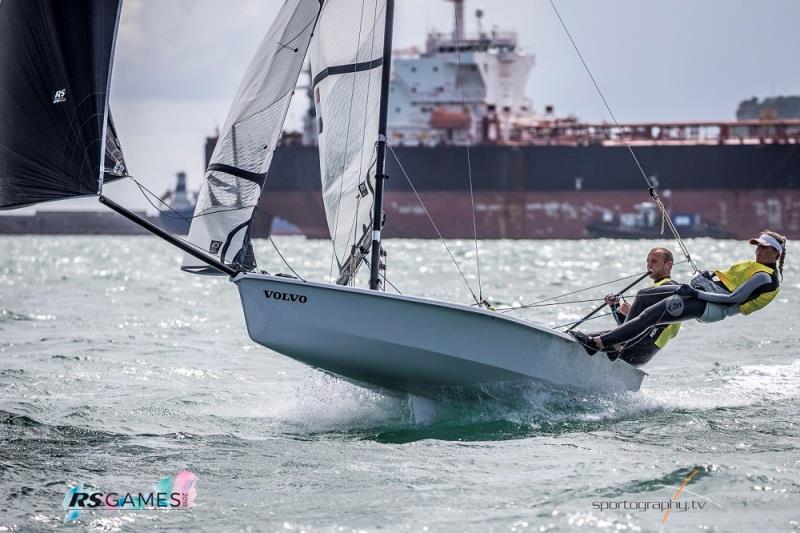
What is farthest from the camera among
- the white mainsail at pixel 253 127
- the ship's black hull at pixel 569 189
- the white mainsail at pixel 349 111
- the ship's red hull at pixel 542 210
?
the ship's black hull at pixel 569 189

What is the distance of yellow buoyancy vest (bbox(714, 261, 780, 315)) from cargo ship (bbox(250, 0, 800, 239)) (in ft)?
118

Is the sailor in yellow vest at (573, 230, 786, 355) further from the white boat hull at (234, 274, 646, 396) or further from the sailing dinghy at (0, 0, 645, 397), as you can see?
the white boat hull at (234, 274, 646, 396)

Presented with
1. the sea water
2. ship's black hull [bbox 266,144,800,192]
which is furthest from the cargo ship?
the sea water

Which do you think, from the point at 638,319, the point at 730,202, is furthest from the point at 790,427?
the point at 730,202

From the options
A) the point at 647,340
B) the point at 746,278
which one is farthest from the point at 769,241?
the point at 647,340

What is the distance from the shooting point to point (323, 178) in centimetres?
813

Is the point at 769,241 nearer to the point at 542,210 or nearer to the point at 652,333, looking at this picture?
the point at 652,333

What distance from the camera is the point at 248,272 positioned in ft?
22.8

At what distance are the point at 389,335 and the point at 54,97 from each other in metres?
2.38

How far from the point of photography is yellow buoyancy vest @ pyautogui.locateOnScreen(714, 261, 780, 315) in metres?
7.23

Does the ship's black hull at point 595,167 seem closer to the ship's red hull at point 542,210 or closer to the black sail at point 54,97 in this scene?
the ship's red hull at point 542,210

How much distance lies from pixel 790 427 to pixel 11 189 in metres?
4.94

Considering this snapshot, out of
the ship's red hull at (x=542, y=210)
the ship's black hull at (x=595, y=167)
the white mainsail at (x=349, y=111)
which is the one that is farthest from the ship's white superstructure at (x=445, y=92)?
the white mainsail at (x=349, y=111)

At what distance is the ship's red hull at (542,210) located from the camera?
44.9 meters
